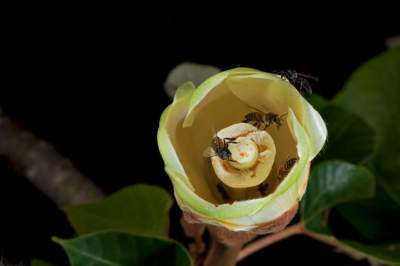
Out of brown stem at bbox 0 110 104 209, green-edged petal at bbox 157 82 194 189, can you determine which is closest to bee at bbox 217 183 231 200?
green-edged petal at bbox 157 82 194 189

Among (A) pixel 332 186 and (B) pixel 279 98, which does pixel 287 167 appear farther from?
(A) pixel 332 186

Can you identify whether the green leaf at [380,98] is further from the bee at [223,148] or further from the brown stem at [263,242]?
the bee at [223,148]

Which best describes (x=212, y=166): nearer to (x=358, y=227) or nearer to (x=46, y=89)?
(x=358, y=227)

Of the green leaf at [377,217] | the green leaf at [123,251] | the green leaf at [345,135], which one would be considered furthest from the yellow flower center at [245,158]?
the green leaf at [377,217]

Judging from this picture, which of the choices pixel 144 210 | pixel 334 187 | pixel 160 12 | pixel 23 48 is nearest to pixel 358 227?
pixel 334 187

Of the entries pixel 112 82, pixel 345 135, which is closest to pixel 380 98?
pixel 345 135

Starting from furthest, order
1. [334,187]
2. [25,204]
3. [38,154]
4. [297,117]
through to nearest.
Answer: [25,204], [38,154], [334,187], [297,117]

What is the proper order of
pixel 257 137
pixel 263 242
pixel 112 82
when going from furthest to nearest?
pixel 112 82 → pixel 263 242 → pixel 257 137
